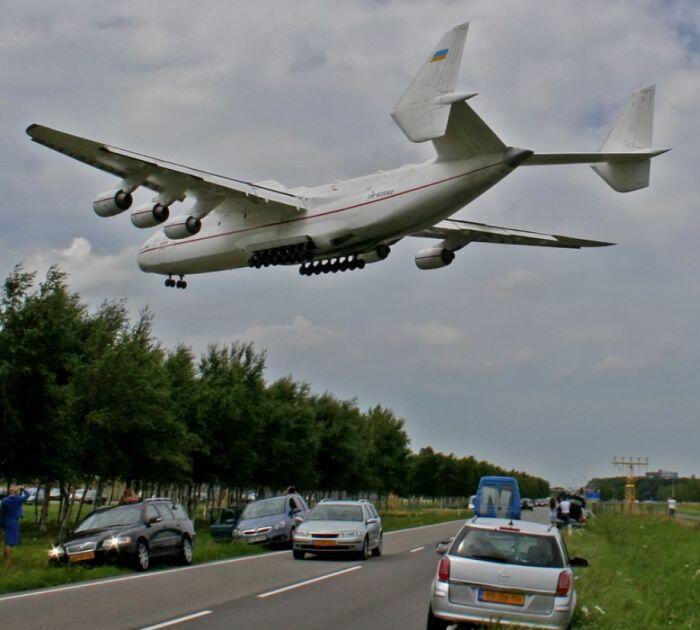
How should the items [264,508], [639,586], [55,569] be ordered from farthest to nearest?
[264,508]
[55,569]
[639,586]

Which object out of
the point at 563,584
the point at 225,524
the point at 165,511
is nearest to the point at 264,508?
the point at 225,524

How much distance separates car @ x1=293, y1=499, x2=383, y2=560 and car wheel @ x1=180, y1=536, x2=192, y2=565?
7.91 ft

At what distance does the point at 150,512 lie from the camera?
20562 mm

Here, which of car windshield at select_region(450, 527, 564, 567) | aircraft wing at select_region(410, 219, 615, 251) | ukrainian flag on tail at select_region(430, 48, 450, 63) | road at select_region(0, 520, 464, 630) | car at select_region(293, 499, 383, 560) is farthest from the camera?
aircraft wing at select_region(410, 219, 615, 251)

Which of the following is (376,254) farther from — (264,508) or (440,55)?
(264,508)

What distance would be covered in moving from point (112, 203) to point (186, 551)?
33.3ft

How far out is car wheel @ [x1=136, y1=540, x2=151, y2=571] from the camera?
760 inches

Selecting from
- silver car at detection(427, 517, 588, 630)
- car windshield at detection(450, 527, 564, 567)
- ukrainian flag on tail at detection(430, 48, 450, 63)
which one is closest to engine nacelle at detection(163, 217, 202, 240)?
ukrainian flag on tail at detection(430, 48, 450, 63)

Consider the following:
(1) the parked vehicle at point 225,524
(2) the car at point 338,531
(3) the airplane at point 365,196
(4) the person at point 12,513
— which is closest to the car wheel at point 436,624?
(4) the person at point 12,513

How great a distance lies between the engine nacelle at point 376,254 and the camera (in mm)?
29191

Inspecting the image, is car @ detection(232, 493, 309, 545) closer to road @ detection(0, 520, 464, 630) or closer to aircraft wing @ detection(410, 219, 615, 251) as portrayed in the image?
road @ detection(0, 520, 464, 630)

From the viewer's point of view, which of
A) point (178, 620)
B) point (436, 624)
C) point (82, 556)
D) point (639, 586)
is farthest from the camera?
point (82, 556)

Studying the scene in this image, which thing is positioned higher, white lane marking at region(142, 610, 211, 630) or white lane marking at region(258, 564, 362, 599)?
white lane marking at region(258, 564, 362, 599)

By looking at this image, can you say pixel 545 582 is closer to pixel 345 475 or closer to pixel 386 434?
pixel 345 475
